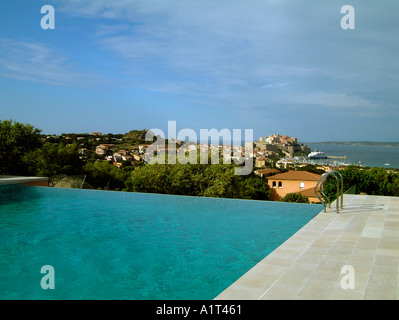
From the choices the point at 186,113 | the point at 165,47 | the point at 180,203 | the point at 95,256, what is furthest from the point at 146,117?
the point at 95,256

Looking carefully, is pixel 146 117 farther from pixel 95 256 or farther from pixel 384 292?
pixel 384 292

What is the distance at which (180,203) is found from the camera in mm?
8188

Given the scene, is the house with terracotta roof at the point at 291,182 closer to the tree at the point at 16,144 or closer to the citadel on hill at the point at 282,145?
the tree at the point at 16,144

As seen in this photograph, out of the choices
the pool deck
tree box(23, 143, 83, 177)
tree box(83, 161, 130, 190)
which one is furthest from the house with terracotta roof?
the pool deck

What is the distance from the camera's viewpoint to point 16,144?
47.2ft

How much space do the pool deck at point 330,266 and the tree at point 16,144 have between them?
12716mm

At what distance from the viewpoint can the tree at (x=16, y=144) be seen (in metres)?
13.7

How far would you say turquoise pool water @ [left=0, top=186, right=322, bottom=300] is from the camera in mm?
3561

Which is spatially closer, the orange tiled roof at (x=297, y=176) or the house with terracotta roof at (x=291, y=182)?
the house with terracotta roof at (x=291, y=182)

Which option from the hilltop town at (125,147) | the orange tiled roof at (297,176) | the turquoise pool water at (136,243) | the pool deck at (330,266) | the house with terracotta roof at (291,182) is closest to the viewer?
the pool deck at (330,266)

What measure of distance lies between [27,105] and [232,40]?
992cm

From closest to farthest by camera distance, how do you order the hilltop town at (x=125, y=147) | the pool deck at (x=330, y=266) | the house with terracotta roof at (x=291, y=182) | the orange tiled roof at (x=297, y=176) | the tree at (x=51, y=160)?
the pool deck at (x=330, y=266) < the tree at (x=51, y=160) < the hilltop town at (x=125, y=147) < the house with terracotta roof at (x=291, y=182) < the orange tiled roof at (x=297, y=176)

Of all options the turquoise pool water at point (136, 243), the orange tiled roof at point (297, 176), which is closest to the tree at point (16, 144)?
the turquoise pool water at point (136, 243)

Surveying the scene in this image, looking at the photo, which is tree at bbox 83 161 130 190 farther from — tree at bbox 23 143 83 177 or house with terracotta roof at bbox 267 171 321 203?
house with terracotta roof at bbox 267 171 321 203
